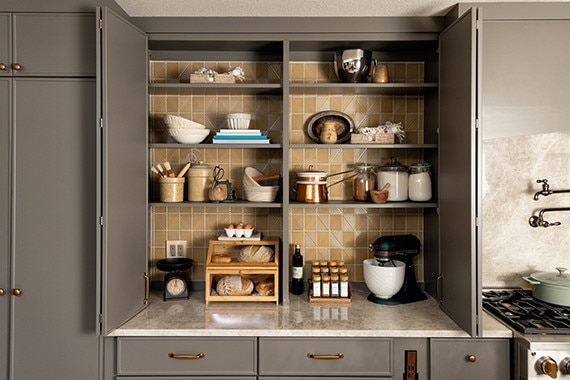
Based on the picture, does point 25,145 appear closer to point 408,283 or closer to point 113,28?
point 113,28

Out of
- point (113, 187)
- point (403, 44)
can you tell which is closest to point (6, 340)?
point (113, 187)

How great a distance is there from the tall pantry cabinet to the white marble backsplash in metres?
2.06

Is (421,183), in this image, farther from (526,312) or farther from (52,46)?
(52,46)

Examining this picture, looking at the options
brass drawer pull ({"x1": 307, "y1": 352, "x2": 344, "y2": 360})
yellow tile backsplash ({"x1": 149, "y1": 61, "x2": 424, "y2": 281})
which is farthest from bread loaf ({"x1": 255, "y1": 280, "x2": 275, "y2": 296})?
brass drawer pull ({"x1": 307, "y1": 352, "x2": 344, "y2": 360})

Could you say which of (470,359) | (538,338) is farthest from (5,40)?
(538,338)

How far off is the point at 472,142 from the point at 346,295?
1014 mm

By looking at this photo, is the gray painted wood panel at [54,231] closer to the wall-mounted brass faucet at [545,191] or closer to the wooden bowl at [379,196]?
the wooden bowl at [379,196]

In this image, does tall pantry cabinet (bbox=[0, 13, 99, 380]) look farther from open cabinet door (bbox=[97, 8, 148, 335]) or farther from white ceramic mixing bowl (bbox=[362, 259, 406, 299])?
white ceramic mixing bowl (bbox=[362, 259, 406, 299])

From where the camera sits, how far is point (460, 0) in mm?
2166

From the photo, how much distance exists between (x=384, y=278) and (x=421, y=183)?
0.54 metres

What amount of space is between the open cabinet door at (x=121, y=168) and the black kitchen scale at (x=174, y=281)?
13 centimetres

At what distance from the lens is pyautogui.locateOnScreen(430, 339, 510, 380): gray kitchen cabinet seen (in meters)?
1.98

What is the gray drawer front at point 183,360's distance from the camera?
2010 mm

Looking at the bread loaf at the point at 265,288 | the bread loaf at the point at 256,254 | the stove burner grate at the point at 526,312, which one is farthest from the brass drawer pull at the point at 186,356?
the stove burner grate at the point at 526,312
